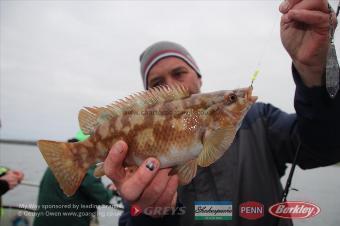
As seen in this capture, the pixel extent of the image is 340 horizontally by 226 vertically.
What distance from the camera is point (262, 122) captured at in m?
3.63

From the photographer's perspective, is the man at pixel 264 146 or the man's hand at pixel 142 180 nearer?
the man at pixel 264 146

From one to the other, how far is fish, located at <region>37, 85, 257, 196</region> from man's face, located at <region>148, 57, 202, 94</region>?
65.3 inches

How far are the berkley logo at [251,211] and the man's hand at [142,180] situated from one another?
100 centimetres

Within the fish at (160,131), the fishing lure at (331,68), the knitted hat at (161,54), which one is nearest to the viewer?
the fishing lure at (331,68)

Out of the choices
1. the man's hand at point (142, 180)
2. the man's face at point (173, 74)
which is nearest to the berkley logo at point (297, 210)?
the man's hand at point (142, 180)

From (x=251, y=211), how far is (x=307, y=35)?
202cm

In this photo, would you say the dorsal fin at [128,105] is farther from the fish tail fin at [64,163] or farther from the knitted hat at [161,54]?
the knitted hat at [161,54]

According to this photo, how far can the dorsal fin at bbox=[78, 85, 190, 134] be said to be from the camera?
2508mm

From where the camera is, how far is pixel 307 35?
7.11 feet

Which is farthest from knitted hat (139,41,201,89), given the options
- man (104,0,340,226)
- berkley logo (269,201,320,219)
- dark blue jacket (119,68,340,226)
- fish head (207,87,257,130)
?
berkley logo (269,201,320,219)

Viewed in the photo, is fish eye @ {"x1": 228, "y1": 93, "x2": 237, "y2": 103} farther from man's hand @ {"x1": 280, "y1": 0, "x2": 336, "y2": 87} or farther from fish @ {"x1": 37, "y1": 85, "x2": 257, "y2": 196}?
man's hand @ {"x1": 280, "y1": 0, "x2": 336, "y2": 87}

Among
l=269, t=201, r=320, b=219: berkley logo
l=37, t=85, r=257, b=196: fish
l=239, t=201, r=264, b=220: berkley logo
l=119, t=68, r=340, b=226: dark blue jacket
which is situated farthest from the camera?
l=239, t=201, r=264, b=220: berkley logo

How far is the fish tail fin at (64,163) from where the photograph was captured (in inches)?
97.4

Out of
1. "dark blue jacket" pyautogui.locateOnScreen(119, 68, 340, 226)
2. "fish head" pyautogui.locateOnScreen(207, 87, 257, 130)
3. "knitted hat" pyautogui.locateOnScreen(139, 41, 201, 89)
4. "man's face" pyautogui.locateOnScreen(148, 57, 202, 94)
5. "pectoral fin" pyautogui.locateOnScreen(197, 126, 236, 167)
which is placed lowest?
"dark blue jacket" pyautogui.locateOnScreen(119, 68, 340, 226)
